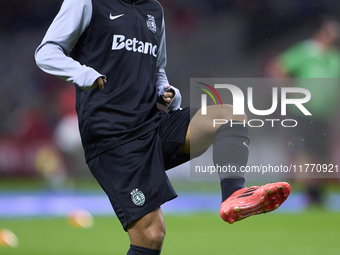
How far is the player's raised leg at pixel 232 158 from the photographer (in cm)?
238

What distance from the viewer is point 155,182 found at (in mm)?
2879

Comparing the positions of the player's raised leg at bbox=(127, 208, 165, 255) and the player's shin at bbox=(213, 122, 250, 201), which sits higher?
the player's shin at bbox=(213, 122, 250, 201)

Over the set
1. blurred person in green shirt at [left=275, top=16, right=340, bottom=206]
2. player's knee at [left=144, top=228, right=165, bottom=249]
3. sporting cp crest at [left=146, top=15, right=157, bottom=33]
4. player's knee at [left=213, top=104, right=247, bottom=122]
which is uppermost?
blurred person in green shirt at [left=275, top=16, right=340, bottom=206]

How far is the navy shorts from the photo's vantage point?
286cm

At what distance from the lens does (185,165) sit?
11148 millimetres

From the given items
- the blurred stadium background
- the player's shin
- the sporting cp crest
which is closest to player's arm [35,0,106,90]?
the sporting cp crest

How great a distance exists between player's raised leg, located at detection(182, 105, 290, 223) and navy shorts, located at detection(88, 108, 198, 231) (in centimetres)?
8

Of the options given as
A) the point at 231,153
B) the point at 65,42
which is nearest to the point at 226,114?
the point at 231,153

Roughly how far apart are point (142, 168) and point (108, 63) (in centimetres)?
57

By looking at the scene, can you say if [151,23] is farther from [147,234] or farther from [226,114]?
[147,234]

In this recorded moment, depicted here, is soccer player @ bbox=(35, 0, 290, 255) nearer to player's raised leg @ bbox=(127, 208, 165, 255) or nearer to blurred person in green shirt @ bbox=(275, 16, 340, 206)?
player's raised leg @ bbox=(127, 208, 165, 255)

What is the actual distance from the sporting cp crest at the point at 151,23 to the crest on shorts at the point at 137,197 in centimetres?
91

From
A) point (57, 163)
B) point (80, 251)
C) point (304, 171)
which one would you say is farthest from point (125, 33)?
point (57, 163)

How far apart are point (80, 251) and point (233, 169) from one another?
261cm
